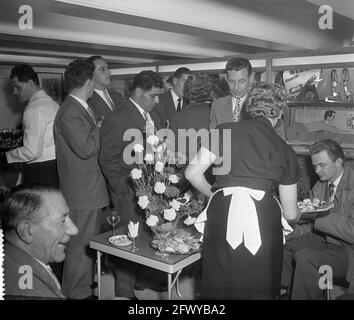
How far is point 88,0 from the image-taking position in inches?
80.4

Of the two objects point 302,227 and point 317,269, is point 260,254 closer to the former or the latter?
point 317,269

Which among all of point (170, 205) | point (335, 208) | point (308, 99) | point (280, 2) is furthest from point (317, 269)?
point (280, 2)

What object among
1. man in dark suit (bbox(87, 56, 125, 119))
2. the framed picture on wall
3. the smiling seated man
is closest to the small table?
the smiling seated man

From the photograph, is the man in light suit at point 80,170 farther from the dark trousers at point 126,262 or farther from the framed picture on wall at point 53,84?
the framed picture on wall at point 53,84

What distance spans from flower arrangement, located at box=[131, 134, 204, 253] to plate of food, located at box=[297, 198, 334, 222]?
2.11ft

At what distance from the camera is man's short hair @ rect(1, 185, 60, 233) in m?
1.30

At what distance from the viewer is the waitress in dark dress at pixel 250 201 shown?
1.79 metres

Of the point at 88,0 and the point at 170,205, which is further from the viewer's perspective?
the point at 170,205

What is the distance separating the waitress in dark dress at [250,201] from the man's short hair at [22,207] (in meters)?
0.76

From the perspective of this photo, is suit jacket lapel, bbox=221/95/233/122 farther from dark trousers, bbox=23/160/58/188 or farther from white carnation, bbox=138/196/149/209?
dark trousers, bbox=23/160/58/188

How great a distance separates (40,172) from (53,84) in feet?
10.8

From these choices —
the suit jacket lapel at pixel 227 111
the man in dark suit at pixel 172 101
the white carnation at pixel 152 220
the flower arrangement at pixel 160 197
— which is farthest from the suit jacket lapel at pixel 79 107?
the man in dark suit at pixel 172 101

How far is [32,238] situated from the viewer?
1337 millimetres
